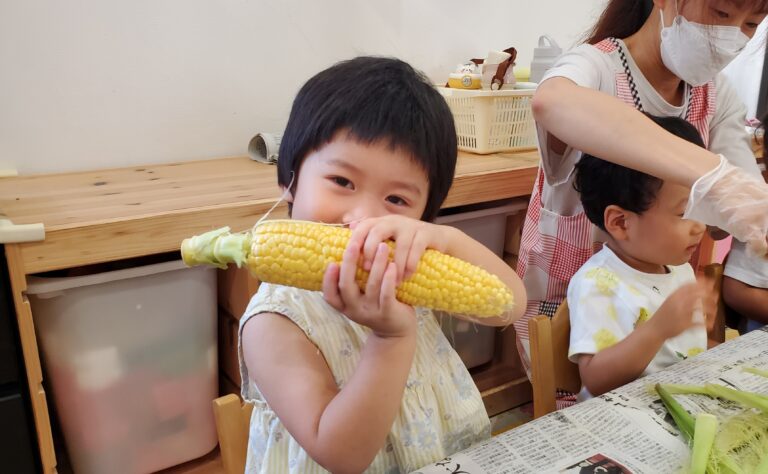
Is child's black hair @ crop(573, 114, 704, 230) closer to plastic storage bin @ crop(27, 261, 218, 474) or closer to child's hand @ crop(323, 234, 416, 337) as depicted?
child's hand @ crop(323, 234, 416, 337)

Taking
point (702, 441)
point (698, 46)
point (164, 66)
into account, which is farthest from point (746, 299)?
point (164, 66)

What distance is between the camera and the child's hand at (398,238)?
610mm

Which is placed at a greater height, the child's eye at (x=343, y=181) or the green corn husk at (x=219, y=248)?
the child's eye at (x=343, y=181)

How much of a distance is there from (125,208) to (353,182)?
0.74m

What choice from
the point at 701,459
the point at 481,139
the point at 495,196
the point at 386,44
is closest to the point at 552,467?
the point at 701,459

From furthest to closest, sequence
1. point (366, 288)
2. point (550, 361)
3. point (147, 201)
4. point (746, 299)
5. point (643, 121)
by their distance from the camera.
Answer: point (746, 299)
point (147, 201)
point (550, 361)
point (643, 121)
point (366, 288)

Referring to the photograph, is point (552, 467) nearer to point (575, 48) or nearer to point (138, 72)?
point (575, 48)

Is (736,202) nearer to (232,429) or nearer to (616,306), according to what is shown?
(616,306)

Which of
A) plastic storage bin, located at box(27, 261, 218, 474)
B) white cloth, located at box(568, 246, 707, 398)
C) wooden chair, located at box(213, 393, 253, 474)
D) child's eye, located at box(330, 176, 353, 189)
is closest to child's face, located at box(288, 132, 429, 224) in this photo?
child's eye, located at box(330, 176, 353, 189)

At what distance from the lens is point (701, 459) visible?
2.38 feet

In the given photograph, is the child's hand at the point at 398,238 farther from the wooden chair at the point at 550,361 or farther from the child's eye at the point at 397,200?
the wooden chair at the point at 550,361

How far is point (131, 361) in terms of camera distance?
4.54 feet

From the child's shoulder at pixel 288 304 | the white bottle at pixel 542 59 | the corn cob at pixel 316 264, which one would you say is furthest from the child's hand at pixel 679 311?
the white bottle at pixel 542 59

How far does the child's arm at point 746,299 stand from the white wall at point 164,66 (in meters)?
1.31
